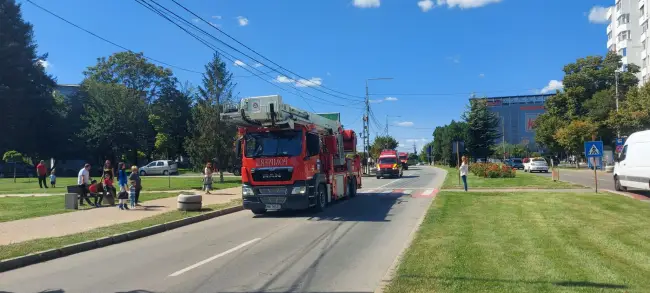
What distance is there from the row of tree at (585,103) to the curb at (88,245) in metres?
50.0

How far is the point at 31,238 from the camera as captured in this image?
10.2 metres

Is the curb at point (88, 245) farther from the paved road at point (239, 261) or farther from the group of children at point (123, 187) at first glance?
the group of children at point (123, 187)

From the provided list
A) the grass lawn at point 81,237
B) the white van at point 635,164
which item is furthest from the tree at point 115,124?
the white van at point 635,164

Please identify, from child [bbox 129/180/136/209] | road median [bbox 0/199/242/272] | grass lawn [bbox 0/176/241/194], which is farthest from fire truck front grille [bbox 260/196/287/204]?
grass lawn [bbox 0/176/241/194]

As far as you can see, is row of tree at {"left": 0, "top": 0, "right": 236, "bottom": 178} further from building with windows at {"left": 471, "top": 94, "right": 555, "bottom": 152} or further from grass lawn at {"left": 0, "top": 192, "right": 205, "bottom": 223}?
building with windows at {"left": 471, "top": 94, "right": 555, "bottom": 152}

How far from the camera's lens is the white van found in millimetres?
17281

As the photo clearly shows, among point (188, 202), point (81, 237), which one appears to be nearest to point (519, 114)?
point (188, 202)

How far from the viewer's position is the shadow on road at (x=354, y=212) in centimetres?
1379

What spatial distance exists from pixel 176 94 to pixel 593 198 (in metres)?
61.3

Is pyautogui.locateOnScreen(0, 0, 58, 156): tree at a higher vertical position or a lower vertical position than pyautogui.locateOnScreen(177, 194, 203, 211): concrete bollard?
higher

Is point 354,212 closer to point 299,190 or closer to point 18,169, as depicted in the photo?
point 299,190

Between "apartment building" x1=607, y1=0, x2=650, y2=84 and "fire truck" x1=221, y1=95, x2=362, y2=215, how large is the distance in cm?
→ 6679

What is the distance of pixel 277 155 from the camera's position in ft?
46.6

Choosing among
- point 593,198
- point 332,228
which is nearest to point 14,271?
point 332,228
